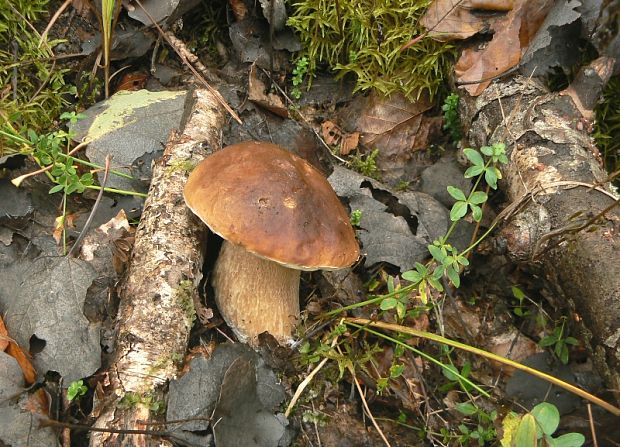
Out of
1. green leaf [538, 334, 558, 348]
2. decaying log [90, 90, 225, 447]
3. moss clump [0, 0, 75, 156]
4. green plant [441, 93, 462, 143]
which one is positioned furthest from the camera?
green plant [441, 93, 462, 143]

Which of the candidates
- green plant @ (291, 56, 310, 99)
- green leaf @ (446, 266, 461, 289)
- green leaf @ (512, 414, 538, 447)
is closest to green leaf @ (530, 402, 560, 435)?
green leaf @ (512, 414, 538, 447)

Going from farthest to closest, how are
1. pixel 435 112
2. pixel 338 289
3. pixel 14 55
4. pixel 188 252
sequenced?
pixel 435 112 → pixel 14 55 → pixel 338 289 → pixel 188 252

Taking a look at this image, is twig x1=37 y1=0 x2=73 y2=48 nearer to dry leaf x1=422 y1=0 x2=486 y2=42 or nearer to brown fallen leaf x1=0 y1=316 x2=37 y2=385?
brown fallen leaf x1=0 y1=316 x2=37 y2=385

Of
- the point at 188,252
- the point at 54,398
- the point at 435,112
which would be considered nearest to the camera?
the point at 54,398

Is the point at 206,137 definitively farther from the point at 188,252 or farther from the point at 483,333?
the point at 483,333

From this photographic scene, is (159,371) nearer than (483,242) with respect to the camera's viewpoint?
Yes

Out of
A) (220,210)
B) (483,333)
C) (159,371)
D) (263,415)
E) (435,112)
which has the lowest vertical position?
(483,333)

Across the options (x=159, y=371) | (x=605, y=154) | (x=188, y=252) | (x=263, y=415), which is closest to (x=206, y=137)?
(x=188, y=252)

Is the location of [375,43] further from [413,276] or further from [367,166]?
[413,276]

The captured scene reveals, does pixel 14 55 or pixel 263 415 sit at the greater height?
pixel 14 55
